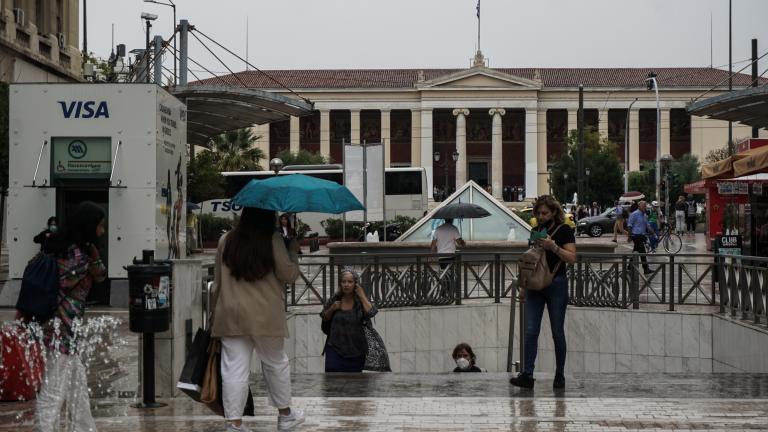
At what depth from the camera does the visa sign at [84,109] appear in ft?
56.7

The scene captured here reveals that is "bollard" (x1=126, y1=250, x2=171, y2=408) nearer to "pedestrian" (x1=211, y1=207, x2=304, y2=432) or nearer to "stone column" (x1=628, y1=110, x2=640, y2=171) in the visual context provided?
"pedestrian" (x1=211, y1=207, x2=304, y2=432)

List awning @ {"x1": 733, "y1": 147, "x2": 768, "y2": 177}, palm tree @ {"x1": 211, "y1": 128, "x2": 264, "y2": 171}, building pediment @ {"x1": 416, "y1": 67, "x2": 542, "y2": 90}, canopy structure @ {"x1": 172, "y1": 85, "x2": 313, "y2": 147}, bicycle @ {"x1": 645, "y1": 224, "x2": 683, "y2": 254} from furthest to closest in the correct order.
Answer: building pediment @ {"x1": 416, "y1": 67, "x2": 542, "y2": 90}
palm tree @ {"x1": 211, "y1": 128, "x2": 264, "y2": 171}
bicycle @ {"x1": 645, "y1": 224, "x2": 683, "y2": 254}
awning @ {"x1": 733, "y1": 147, "x2": 768, "y2": 177}
canopy structure @ {"x1": 172, "y1": 85, "x2": 313, "y2": 147}

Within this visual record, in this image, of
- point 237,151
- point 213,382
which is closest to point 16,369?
point 213,382

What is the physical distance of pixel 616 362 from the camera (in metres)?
17.5

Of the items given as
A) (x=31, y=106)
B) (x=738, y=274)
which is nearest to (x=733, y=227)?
(x=738, y=274)

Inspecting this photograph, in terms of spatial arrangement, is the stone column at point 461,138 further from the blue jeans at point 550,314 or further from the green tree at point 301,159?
the blue jeans at point 550,314

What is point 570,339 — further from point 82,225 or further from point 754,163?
point 82,225

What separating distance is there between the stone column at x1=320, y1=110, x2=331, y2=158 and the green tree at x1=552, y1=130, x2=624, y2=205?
93.8ft

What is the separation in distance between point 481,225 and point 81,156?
15.9m

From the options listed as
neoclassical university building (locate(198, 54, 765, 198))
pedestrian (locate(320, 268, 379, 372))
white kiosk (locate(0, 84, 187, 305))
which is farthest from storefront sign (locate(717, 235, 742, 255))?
neoclassical university building (locate(198, 54, 765, 198))

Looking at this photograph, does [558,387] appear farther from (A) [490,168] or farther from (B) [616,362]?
(A) [490,168]

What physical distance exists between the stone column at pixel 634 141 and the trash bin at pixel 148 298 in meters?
94.5

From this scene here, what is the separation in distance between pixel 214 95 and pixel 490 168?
89613 mm

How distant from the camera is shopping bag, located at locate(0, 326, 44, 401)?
958cm
